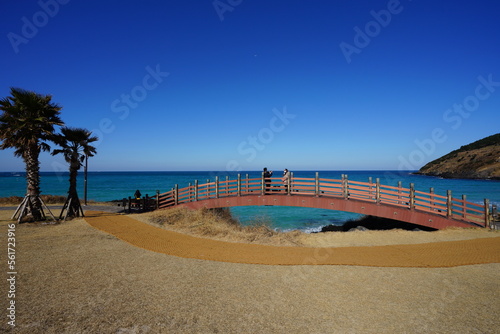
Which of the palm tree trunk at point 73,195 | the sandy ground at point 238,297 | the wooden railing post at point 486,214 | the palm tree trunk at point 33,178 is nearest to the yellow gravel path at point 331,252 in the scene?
the sandy ground at point 238,297

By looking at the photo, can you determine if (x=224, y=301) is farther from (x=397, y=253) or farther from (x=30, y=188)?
(x=30, y=188)

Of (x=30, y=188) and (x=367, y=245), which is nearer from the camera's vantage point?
(x=367, y=245)

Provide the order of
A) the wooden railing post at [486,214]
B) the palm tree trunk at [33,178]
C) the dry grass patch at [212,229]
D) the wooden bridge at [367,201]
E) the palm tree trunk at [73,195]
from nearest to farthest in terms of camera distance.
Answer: the dry grass patch at [212,229]
the wooden railing post at [486,214]
the wooden bridge at [367,201]
the palm tree trunk at [33,178]
the palm tree trunk at [73,195]

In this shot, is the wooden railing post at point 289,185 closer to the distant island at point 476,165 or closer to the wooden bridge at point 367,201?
the wooden bridge at point 367,201

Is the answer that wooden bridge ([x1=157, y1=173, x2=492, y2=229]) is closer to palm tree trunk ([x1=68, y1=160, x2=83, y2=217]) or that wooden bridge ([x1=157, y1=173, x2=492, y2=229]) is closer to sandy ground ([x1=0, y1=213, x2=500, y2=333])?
palm tree trunk ([x1=68, y1=160, x2=83, y2=217])

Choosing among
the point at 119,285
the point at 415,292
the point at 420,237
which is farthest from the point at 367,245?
the point at 119,285

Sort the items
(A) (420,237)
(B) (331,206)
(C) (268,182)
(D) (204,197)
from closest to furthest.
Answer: (A) (420,237), (B) (331,206), (C) (268,182), (D) (204,197)

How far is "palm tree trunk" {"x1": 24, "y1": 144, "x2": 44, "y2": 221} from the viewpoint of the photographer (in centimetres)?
1586

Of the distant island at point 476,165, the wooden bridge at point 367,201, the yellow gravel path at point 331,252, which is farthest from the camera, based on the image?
the distant island at point 476,165

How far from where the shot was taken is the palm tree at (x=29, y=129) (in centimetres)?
1519

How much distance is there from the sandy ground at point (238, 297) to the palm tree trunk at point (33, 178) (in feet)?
27.4

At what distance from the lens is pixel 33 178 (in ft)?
52.5

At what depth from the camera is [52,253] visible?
31.3 feet

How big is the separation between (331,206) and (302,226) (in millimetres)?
6465
